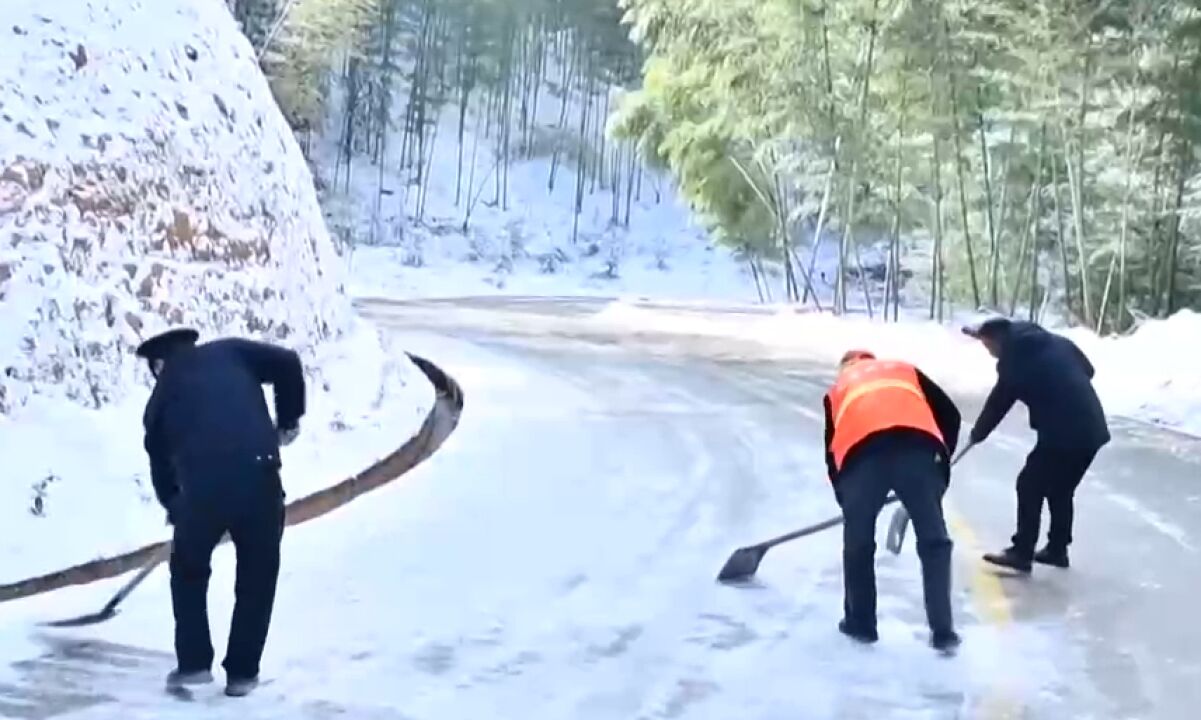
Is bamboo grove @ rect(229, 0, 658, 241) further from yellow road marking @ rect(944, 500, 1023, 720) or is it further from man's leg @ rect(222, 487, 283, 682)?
man's leg @ rect(222, 487, 283, 682)

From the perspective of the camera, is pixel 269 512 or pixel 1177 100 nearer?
pixel 269 512

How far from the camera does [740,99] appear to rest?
3089 centimetres

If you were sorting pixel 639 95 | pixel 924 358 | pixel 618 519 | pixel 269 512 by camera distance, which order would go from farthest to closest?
pixel 639 95 < pixel 924 358 < pixel 618 519 < pixel 269 512

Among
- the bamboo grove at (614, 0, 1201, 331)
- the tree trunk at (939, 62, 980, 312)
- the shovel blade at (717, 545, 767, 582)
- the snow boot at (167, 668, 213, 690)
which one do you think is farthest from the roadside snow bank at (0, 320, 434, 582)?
the tree trunk at (939, 62, 980, 312)

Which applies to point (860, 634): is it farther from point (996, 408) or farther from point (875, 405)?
point (996, 408)

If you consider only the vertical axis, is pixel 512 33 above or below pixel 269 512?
above

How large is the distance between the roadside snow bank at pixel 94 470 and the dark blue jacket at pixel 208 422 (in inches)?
88.5

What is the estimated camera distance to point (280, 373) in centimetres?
610

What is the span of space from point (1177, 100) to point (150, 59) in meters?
14.6

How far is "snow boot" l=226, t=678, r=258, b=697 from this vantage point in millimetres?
5828

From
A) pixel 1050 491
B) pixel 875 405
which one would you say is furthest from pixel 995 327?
pixel 875 405

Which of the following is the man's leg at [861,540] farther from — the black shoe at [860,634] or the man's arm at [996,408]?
the man's arm at [996,408]

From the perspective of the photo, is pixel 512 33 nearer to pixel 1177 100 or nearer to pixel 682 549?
pixel 1177 100

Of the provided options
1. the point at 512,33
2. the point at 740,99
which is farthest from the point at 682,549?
the point at 512,33
